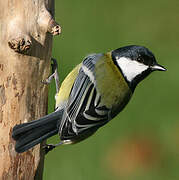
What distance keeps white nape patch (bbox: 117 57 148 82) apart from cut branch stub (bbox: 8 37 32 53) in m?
0.75

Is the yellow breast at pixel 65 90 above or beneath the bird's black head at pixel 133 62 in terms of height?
beneath

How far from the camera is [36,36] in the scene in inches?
119

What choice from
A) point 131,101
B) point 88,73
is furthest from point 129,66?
point 131,101

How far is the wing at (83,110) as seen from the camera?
313 cm

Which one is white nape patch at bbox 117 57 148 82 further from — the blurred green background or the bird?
the blurred green background

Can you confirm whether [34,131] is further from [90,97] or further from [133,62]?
[133,62]

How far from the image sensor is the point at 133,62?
344cm

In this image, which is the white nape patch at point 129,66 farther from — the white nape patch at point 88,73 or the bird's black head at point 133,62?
the white nape patch at point 88,73

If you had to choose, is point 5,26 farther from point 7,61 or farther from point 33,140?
point 33,140

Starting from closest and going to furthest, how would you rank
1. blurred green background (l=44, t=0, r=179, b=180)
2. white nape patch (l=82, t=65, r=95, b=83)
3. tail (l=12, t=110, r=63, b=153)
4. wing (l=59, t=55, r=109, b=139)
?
tail (l=12, t=110, r=63, b=153), wing (l=59, t=55, r=109, b=139), white nape patch (l=82, t=65, r=95, b=83), blurred green background (l=44, t=0, r=179, b=180)

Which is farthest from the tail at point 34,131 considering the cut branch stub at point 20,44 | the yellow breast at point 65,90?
the cut branch stub at point 20,44

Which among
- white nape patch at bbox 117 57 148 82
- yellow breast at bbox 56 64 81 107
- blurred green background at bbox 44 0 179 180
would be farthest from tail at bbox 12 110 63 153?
blurred green background at bbox 44 0 179 180

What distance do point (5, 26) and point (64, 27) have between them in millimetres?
2790

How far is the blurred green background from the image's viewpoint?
187 inches
